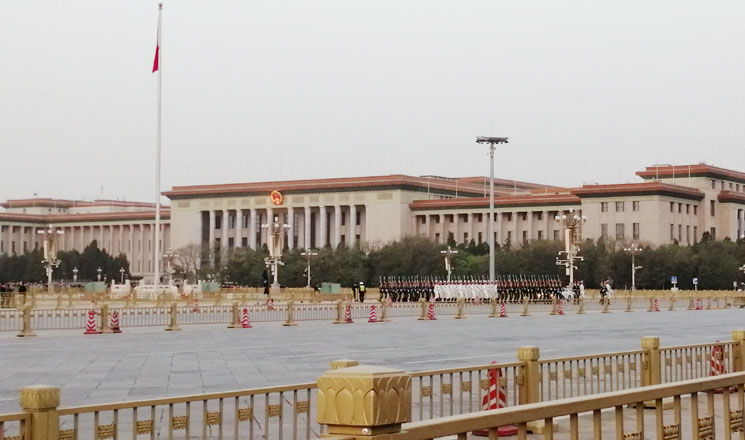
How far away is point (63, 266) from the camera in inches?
5310

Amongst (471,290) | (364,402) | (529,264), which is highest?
(529,264)

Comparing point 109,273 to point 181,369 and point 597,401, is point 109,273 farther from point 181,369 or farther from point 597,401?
point 597,401

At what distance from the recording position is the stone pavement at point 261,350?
1856cm

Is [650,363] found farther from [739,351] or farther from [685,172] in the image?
[685,172]

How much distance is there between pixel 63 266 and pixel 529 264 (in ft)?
190

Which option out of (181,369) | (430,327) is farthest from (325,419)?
(430,327)

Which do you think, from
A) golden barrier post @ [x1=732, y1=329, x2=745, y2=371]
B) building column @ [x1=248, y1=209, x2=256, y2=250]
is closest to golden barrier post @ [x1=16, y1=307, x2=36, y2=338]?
golden barrier post @ [x1=732, y1=329, x2=745, y2=371]

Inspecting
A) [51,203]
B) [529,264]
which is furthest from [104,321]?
[51,203]

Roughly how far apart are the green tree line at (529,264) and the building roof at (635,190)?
10.6 metres

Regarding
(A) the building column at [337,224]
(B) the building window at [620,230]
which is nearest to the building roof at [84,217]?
(A) the building column at [337,224]

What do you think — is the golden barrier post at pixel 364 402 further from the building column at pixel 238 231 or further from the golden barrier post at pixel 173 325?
the building column at pixel 238 231

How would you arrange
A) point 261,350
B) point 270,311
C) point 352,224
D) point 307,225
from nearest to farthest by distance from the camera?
point 261,350, point 270,311, point 307,225, point 352,224

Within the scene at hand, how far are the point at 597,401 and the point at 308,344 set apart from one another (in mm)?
23267

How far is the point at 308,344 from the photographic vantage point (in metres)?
28.6
